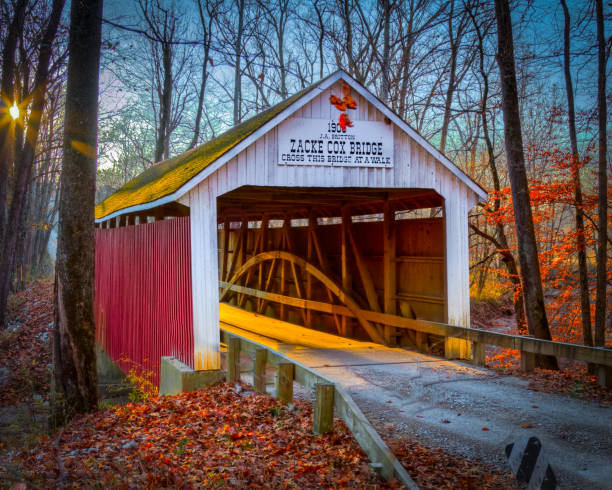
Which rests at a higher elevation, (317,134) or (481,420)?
(317,134)

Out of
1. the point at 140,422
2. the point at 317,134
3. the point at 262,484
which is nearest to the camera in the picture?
the point at 262,484

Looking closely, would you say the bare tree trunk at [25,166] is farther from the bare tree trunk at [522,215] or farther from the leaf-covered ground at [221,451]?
the bare tree trunk at [522,215]

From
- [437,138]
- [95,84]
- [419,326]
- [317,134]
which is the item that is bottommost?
[419,326]

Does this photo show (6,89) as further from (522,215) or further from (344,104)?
(522,215)

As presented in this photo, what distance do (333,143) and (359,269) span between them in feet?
11.4

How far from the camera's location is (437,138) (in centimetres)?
3556

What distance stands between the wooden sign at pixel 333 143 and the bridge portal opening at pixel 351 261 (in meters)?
1.48

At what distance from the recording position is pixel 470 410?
6.34 metres

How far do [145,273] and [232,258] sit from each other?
7449 millimetres

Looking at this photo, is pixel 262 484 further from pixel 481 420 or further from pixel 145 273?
pixel 145 273

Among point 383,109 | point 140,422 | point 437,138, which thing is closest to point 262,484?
point 140,422

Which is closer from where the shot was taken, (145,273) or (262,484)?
(262,484)

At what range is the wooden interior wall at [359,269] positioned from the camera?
1055cm

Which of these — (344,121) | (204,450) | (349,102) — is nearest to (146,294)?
(344,121)
